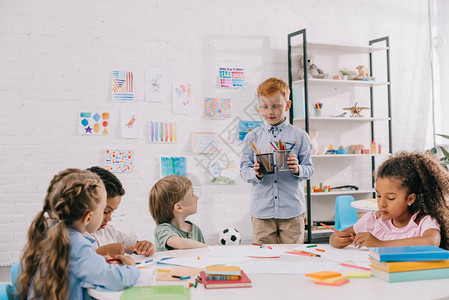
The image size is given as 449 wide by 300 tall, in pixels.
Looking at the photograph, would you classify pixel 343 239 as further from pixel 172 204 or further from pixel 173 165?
pixel 173 165

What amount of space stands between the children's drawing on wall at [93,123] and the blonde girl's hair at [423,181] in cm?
298

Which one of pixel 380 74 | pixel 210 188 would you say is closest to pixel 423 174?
pixel 210 188

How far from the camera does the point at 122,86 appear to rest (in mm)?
4191

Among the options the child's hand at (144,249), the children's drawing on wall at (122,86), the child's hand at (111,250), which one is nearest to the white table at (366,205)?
the child's hand at (144,249)

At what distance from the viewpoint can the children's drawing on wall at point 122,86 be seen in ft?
13.7

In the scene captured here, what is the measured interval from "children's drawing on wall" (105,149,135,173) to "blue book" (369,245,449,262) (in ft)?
10.3

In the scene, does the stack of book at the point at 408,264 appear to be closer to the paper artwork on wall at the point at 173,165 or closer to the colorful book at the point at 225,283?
the colorful book at the point at 225,283

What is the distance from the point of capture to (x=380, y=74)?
5.32 metres

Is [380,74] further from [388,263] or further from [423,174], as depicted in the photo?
[388,263]

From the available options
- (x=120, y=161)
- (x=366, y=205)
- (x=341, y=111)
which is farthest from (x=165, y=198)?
(x=341, y=111)

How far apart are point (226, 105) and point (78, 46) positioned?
154 cm

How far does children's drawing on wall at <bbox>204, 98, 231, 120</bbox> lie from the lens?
449 cm

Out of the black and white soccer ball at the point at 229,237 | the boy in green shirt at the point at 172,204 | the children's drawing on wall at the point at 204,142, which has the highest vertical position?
the children's drawing on wall at the point at 204,142

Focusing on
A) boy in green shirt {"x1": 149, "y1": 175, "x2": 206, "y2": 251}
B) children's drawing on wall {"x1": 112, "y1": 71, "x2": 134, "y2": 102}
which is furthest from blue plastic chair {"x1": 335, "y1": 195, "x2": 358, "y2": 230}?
children's drawing on wall {"x1": 112, "y1": 71, "x2": 134, "y2": 102}
